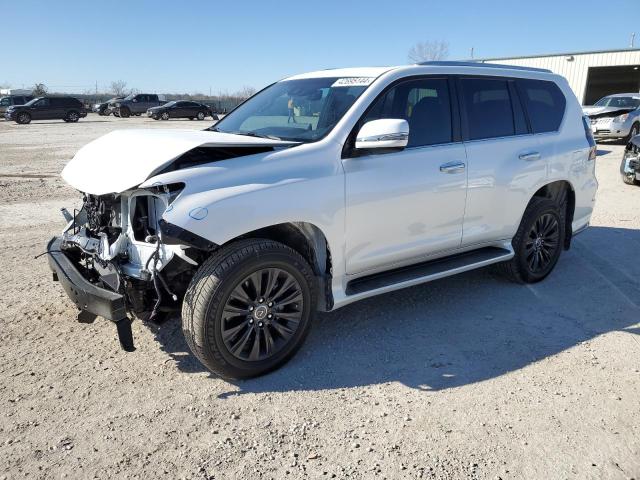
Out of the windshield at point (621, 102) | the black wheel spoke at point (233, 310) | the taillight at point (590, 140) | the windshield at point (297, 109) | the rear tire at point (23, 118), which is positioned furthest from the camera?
the rear tire at point (23, 118)

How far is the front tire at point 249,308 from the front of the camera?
3215 millimetres

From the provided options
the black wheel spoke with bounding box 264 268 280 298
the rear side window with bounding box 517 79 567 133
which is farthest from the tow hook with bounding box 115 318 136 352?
the rear side window with bounding box 517 79 567 133

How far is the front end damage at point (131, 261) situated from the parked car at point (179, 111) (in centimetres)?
3741

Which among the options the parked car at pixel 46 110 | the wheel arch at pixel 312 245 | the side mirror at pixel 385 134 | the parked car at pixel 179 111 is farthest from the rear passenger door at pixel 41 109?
the side mirror at pixel 385 134

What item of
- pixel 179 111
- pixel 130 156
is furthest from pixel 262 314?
pixel 179 111

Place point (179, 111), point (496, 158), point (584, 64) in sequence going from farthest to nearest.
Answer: point (179, 111), point (584, 64), point (496, 158)

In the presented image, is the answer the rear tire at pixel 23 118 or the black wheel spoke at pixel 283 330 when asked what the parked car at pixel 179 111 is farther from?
the black wheel spoke at pixel 283 330

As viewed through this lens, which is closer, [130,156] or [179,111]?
[130,156]

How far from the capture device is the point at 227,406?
127 inches

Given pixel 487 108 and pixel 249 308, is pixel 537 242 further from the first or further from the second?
pixel 249 308

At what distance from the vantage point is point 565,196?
5.58 metres

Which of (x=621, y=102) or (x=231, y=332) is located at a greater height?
(x=621, y=102)

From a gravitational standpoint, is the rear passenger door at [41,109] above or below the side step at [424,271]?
above

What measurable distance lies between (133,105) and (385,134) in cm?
4482
